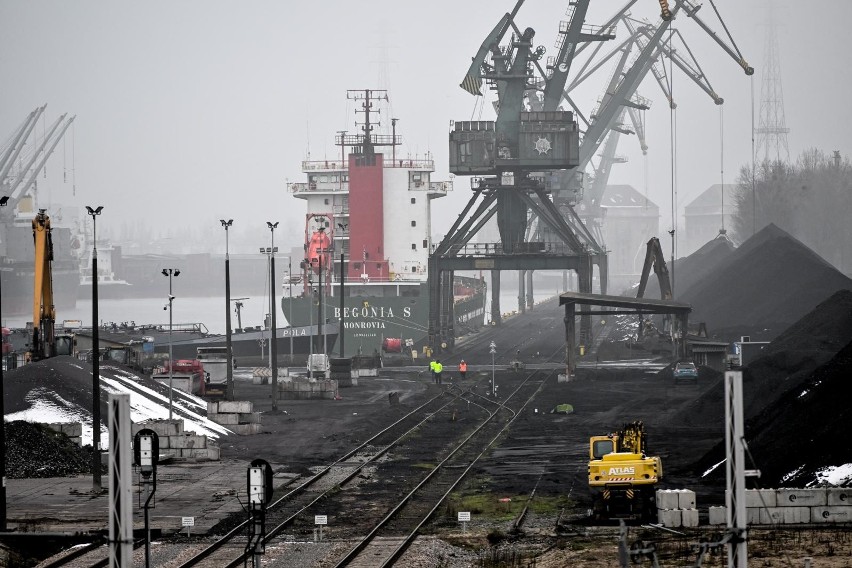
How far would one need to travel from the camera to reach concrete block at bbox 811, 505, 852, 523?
81.3ft

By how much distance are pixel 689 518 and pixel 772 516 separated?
1.67m

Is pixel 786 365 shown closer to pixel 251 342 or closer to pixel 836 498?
pixel 836 498

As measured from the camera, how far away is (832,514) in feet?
81.4

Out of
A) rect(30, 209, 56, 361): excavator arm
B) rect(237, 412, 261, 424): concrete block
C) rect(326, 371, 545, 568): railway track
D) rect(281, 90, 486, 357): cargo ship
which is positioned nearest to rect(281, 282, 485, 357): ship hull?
rect(281, 90, 486, 357): cargo ship

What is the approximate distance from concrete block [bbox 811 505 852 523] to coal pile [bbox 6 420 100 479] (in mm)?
20148

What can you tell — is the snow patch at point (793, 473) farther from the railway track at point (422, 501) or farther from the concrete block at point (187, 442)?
the concrete block at point (187, 442)

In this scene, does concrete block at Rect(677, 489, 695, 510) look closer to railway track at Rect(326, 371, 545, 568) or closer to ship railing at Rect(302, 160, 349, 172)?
railway track at Rect(326, 371, 545, 568)

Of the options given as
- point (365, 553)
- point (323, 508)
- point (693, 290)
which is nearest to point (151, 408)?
point (323, 508)

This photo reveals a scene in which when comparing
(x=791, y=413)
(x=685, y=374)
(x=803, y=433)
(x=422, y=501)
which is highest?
(x=791, y=413)

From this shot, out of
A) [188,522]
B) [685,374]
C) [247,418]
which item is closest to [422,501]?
[188,522]

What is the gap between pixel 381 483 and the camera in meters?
33.0

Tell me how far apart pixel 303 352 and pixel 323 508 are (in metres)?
63.6

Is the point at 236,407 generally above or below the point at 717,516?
above

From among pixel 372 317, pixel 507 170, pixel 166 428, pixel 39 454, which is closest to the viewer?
pixel 39 454
